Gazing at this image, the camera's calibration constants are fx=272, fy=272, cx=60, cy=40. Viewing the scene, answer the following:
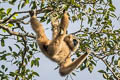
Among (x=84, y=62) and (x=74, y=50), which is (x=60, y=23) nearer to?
(x=74, y=50)

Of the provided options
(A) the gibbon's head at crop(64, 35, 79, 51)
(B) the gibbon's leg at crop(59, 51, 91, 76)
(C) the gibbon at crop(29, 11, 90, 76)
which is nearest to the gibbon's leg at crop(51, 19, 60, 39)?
(C) the gibbon at crop(29, 11, 90, 76)

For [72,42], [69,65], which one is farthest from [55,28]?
[69,65]

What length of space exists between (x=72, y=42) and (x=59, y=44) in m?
0.98

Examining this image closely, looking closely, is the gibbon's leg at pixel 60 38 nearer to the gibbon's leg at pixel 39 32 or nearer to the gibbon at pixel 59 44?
the gibbon at pixel 59 44

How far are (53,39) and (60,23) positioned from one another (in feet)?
1.91

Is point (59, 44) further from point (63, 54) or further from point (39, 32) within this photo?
point (63, 54)

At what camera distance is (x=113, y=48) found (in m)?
7.96

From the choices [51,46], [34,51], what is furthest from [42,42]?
[34,51]

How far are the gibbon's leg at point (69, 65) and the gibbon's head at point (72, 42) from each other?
1.14ft

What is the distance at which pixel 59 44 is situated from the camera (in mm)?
7266

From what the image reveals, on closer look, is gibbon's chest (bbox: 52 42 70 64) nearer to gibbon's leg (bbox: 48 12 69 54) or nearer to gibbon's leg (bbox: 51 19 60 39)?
gibbon's leg (bbox: 48 12 69 54)

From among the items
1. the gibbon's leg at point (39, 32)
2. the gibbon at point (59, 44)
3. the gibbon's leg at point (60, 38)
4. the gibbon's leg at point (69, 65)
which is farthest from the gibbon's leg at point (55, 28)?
the gibbon's leg at point (69, 65)

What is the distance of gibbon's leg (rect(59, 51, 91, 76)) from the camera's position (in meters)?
7.97

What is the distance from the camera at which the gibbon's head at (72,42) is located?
788 centimetres
